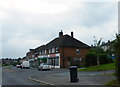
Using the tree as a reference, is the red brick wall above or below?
above

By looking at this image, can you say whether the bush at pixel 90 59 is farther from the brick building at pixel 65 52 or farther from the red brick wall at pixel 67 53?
the red brick wall at pixel 67 53

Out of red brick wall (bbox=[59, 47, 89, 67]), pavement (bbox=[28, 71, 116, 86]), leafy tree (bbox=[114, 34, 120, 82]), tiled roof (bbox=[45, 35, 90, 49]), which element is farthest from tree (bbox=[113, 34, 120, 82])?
tiled roof (bbox=[45, 35, 90, 49])

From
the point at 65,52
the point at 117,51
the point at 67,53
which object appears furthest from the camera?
the point at 67,53

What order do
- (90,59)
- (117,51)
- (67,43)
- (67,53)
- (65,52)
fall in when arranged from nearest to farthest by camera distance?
1. (117,51)
2. (90,59)
3. (65,52)
4. (67,53)
5. (67,43)

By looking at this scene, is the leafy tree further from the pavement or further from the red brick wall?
the red brick wall

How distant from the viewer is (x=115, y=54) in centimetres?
1369

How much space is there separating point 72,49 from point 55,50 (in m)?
4.36

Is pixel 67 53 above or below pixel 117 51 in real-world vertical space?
above

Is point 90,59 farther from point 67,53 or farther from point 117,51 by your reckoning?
point 117,51

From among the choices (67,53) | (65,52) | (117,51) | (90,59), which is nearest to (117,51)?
(117,51)

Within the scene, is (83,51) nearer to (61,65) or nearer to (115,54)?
(61,65)

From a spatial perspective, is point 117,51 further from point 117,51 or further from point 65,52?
point 65,52

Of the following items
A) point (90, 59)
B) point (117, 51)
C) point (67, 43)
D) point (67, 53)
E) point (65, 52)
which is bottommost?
point (90, 59)

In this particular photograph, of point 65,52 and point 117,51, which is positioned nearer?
point 117,51
